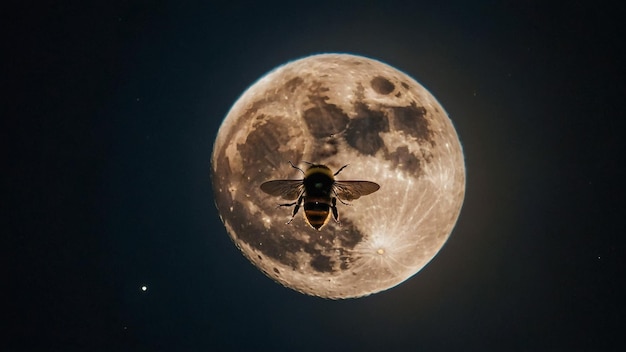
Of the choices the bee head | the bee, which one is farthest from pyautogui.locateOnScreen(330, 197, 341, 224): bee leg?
the bee head

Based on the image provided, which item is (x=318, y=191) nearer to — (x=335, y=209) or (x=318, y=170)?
(x=318, y=170)

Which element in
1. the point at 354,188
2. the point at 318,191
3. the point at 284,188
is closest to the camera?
the point at 318,191

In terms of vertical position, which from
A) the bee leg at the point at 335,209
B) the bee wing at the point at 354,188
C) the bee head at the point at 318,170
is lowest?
the bee leg at the point at 335,209

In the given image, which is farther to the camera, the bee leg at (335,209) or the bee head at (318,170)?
the bee leg at (335,209)

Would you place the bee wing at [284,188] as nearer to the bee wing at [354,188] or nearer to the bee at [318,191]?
the bee at [318,191]

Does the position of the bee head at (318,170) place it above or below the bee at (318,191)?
above

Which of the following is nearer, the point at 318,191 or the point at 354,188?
the point at 318,191

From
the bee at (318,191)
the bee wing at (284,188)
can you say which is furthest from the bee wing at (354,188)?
the bee wing at (284,188)

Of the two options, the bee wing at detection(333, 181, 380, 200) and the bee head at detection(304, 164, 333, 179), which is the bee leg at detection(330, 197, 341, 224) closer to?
the bee wing at detection(333, 181, 380, 200)

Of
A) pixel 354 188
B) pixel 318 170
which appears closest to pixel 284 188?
pixel 318 170
